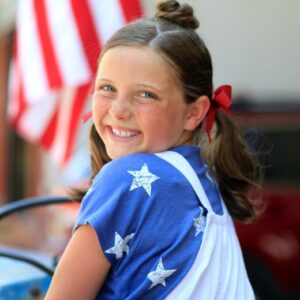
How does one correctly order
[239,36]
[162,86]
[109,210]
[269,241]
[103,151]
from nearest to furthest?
[109,210] < [162,86] < [103,151] < [269,241] < [239,36]

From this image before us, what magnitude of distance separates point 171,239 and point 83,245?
204mm

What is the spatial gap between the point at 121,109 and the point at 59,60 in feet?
5.92

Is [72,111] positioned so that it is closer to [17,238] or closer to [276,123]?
[276,123]

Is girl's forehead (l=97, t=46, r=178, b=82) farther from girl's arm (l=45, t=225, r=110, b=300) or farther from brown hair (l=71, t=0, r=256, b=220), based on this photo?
girl's arm (l=45, t=225, r=110, b=300)

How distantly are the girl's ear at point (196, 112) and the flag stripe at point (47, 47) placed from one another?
1.56 metres

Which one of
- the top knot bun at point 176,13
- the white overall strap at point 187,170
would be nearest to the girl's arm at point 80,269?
the white overall strap at point 187,170

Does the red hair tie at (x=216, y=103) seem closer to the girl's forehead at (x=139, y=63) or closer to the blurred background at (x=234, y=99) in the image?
the girl's forehead at (x=139, y=63)

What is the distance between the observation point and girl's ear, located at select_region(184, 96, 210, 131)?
6.95ft

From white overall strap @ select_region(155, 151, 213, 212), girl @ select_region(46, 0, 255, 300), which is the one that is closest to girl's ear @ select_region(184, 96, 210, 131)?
girl @ select_region(46, 0, 255, 300)

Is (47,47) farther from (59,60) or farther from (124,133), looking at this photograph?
(124,133)

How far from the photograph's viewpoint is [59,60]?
3.73 metres

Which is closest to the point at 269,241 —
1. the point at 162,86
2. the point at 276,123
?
the point at 276,123

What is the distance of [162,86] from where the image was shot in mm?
1989

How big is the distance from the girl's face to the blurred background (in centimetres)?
78
